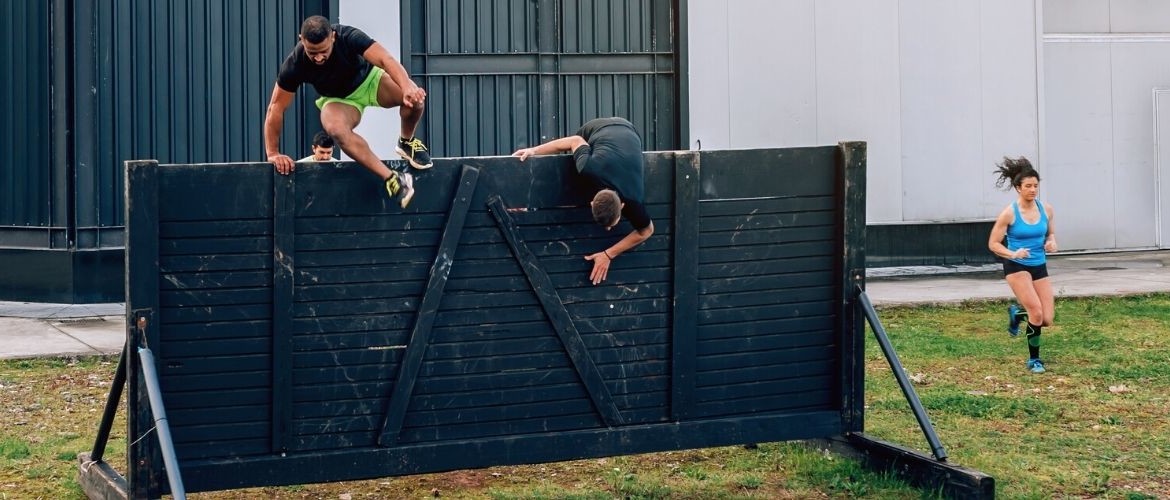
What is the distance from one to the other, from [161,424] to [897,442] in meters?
4.38

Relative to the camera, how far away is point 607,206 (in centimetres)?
658

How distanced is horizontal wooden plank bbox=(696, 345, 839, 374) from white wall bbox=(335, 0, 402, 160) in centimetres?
877

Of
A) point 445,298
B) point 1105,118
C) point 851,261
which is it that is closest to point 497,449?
point 445,298

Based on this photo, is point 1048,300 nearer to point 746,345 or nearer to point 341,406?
point 746,345

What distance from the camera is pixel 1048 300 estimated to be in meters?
11.0

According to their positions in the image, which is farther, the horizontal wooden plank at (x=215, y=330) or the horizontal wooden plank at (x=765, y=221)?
the horizontal wooden plank at (x=765, y=221)

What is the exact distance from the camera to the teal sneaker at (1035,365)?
10602 millimetres

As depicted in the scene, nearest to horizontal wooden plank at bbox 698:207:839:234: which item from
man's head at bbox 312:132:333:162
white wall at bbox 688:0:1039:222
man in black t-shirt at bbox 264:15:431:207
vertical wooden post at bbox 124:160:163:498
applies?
man in black t-shirt at bbox 264:15:431:207

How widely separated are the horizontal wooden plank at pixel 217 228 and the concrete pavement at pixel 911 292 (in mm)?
5785

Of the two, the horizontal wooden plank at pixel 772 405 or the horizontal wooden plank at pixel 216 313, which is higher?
the horizontal wooden plank at pixel 216 313

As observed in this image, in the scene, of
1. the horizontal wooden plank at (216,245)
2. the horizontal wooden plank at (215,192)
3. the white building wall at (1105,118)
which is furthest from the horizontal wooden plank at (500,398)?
the white building wall at (1105,118)

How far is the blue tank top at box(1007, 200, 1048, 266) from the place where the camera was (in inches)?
442

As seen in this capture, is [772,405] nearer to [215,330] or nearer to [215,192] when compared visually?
[215,330]

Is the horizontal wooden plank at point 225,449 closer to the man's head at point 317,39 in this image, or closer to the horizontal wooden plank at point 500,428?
the horizontal wooden plank at point 500,428
